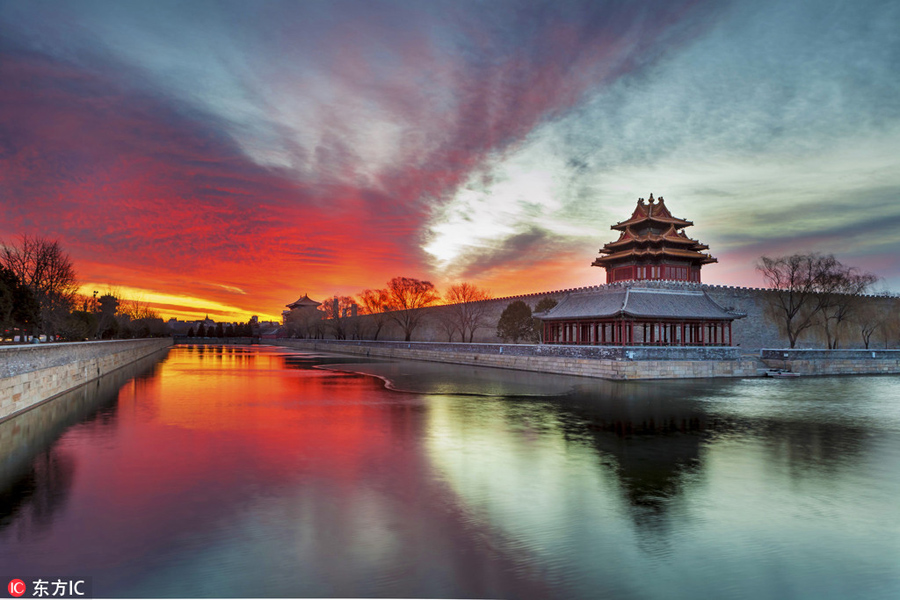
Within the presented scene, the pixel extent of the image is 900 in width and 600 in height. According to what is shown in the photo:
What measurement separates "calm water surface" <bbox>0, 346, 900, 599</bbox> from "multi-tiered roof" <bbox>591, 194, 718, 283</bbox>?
23311 mm

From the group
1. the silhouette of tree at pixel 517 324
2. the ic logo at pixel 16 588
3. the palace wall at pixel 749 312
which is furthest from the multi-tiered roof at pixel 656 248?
the ic logo at pixel 16 588

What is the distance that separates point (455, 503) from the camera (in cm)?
668

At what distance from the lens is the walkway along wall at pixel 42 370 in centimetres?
1244

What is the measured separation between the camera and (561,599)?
14.3 feet

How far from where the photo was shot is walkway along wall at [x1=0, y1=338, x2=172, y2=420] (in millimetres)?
12438

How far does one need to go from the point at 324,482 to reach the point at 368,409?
7.08m

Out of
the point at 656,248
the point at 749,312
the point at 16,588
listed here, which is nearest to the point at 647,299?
the point at 656,248

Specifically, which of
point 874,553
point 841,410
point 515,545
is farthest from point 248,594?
point 841,410

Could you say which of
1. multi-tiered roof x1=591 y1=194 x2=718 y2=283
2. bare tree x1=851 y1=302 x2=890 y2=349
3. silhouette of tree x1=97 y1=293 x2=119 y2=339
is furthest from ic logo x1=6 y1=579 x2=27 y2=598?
silhouette of tree x1=97 y1=293 x2=119 y2=339

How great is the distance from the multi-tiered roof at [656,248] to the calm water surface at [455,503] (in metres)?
23.3

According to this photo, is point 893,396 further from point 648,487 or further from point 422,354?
point 422,354

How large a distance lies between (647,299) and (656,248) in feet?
19.0

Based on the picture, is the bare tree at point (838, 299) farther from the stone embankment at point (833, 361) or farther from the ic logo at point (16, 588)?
the ic logo at point (16, 588)

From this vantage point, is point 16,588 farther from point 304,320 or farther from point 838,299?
point 304,320
